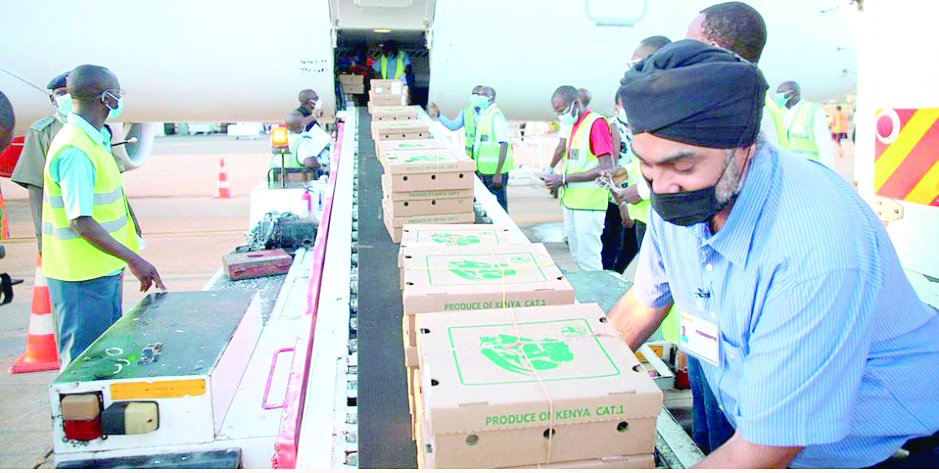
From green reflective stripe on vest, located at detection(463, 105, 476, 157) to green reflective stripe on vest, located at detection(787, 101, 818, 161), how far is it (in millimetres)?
3574

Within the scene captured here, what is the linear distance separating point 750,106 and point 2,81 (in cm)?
758

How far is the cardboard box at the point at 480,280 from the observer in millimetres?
1952

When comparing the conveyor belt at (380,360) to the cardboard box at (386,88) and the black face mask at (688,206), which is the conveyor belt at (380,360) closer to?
the black face mask at (688,206)

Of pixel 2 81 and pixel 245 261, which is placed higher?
pixel 2 81

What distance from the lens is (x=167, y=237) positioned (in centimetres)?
869

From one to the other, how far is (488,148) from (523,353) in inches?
259

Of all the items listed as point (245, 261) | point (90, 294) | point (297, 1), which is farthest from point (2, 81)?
point (90, 294)

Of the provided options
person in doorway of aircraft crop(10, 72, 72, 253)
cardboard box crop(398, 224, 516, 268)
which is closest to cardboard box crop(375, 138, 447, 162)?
cardboard box crop(398, 224, 516, 268)

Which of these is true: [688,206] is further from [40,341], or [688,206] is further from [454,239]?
[40,341]

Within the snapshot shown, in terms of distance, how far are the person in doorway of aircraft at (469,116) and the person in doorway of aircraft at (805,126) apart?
3153 millimetres

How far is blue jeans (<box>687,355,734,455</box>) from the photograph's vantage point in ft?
5.97

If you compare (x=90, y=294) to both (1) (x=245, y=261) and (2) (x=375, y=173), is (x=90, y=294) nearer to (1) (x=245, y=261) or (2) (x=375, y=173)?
(1) (x=245, y=261)

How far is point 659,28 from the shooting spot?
7.32 metres

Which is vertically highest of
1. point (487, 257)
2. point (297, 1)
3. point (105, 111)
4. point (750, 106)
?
point (297, 1)
